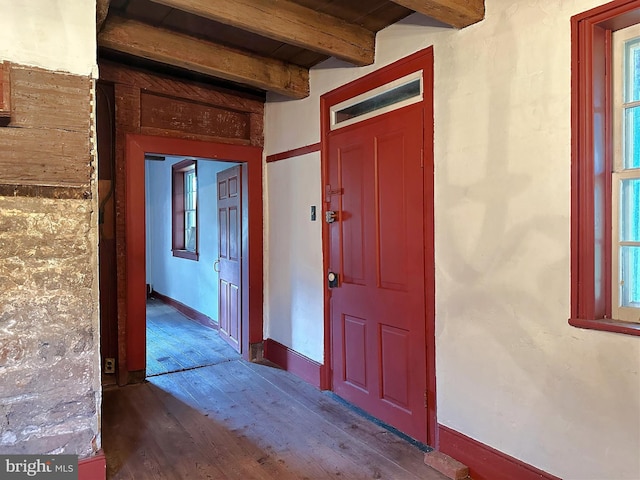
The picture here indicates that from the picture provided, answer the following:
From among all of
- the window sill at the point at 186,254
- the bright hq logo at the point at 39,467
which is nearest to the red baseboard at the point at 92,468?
the bright hq logo at the point at 39,467

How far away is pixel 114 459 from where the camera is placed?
7.98 ft

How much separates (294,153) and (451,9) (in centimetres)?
190

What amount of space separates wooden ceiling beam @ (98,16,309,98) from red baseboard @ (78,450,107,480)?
2.43 meters

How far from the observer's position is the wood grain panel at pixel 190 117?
3.65 meters

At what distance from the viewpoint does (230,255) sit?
15.1 ft

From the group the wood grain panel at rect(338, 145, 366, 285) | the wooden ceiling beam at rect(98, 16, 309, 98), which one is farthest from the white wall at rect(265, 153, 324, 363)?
the wooden ceiling beam at rect(98, 16, 309, 98)

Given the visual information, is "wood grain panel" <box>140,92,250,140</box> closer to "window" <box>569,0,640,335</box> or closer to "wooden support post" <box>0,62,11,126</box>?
"wooden support post" <box>0,62,11,126</box>

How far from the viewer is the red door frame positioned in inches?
139

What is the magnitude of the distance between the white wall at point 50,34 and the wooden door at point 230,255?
7.33 feet

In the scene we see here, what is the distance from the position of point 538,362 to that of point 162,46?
2974 millimetres

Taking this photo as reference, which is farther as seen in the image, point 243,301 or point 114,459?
point 243,301

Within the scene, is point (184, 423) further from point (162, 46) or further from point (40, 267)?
point (162, 46)

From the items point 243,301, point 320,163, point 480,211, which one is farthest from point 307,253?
point 480,211

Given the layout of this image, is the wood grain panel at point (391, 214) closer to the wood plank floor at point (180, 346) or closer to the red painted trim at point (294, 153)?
the red painted trim at point (294, 153)
